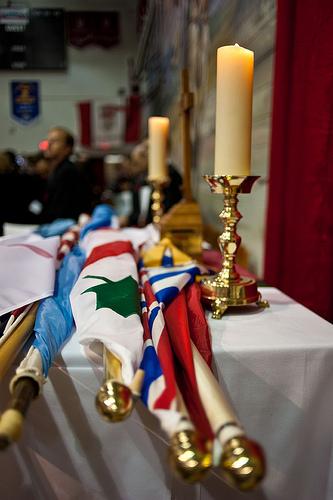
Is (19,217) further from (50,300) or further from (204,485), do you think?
(204,485)

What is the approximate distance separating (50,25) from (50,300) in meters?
3.21

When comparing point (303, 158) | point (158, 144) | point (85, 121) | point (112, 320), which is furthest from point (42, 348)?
point (85, 121)

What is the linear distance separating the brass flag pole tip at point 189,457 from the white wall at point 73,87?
5401 millimetres

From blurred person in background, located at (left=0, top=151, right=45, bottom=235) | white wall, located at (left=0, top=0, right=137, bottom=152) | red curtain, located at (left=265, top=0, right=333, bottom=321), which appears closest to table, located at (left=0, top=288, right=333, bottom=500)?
red curtain, located at (left=265, top=0, right=333, bottom=321)

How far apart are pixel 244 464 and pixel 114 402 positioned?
0.15 metres

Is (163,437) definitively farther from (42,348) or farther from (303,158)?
(303,158)

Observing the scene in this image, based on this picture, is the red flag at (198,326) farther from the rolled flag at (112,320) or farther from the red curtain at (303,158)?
the red curtain at (303,158)

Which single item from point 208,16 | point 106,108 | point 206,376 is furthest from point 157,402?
point 106,108

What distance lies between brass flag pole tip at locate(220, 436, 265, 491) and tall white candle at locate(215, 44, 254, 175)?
1.58 feet

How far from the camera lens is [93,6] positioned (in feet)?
12.6

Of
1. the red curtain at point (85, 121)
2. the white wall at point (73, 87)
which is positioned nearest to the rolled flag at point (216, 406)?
the white wall at point (73, 87)

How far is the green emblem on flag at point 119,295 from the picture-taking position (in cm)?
65

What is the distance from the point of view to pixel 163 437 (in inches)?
25.1

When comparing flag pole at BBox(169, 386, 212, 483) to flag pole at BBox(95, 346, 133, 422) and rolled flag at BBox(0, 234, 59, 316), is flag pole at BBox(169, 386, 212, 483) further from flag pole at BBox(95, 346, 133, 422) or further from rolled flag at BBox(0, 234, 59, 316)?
rolled flag at BBox(0, 234, 59, 316)
